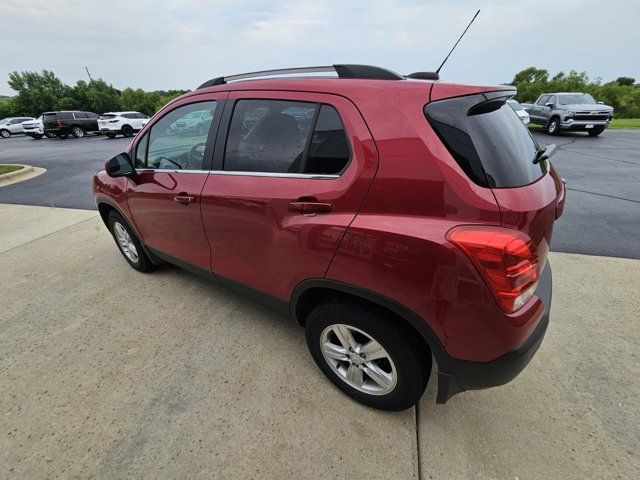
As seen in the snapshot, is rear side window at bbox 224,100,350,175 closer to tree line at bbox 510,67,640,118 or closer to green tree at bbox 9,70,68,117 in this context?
tree line at bbox 510,67,640,118

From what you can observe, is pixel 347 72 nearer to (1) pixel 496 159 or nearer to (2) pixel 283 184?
(2) pixel 283 184

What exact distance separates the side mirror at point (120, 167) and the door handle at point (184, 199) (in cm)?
64

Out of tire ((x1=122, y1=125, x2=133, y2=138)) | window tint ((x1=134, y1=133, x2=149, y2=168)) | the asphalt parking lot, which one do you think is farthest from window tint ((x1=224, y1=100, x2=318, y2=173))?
A: tire ((x1=122, y1=125, x2=133, y2=138))

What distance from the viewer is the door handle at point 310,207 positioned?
1672 millimetres

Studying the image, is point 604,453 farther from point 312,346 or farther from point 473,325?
point 312,346

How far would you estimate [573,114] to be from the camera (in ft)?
42.2

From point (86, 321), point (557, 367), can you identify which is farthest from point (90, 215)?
point (557, 367)

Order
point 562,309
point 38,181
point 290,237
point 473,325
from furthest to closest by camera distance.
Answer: point 38,181, point 562,309, point 290,237, point 473,325

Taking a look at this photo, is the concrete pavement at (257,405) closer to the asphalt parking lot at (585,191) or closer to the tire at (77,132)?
the asphalt parking lot at (585,191)

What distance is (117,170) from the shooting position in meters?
2.79

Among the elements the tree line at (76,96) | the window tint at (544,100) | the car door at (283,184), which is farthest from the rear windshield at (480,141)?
the tree line at (76,96)

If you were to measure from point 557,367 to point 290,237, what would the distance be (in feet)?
6.37

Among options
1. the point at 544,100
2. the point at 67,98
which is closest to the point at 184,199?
the point at 544,100

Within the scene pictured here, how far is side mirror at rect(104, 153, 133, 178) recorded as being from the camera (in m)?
2.76
